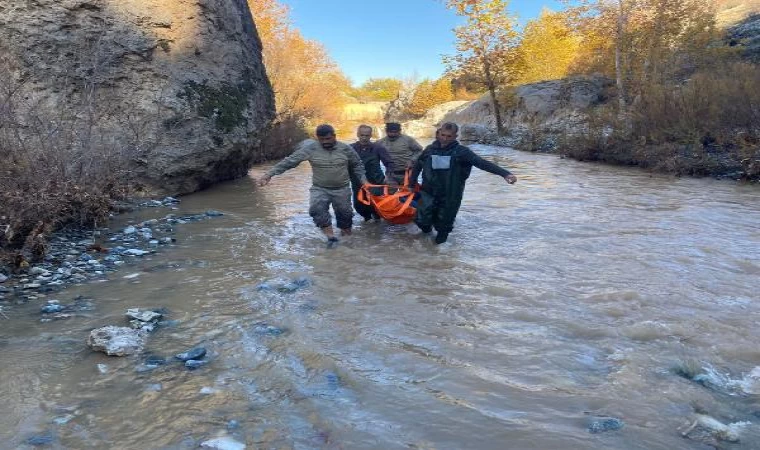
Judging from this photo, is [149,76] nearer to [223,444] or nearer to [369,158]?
[369,158]

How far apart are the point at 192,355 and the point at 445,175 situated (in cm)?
433

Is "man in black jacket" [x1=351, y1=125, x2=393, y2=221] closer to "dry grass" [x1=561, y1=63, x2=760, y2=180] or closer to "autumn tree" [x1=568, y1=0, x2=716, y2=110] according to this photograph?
"dry grass" [x1=561, y1=63, x2=760, y2=180]

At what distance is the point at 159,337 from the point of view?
4.20m

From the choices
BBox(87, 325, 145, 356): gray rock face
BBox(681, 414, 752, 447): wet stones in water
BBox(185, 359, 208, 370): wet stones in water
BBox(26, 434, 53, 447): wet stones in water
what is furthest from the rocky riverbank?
BBox(681, 414, 752, 447): wet stones in water

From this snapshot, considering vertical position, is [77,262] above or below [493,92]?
below

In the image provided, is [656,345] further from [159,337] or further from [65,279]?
[65,279]

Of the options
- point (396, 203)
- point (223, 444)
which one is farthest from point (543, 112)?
point (223, 444)

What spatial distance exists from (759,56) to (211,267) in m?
23.5

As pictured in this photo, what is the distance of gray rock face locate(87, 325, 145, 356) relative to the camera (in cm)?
387

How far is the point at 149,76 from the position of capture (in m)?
10.5

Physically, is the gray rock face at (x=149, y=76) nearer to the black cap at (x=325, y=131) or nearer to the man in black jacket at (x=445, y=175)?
the black cap at (x=325, y=131)

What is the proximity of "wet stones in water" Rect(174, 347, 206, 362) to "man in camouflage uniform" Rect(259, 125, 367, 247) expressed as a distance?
3.61 metres

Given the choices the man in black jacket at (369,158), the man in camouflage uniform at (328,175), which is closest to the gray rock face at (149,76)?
the man in camouflage uniform at (328,175)

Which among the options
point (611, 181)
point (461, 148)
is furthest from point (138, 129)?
point (611, 181)
